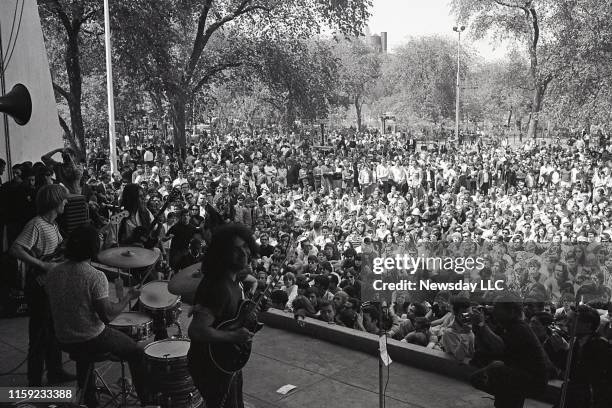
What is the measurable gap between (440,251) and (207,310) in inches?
356

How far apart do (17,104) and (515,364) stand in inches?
277

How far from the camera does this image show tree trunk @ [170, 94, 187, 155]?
20.4m

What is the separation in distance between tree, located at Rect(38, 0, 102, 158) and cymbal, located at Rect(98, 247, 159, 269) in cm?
1383

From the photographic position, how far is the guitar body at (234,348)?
10.6 ft

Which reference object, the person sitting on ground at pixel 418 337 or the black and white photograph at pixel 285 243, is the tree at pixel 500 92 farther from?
the person sitting on ground at pixel 418 337

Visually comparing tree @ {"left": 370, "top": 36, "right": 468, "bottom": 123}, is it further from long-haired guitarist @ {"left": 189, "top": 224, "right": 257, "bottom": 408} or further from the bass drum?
long-haired guitarist @ {"left": 189, "top": 224, "right": 257, "bottom": 408}

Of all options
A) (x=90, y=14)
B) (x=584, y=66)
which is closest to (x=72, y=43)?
(x=90, y=14)

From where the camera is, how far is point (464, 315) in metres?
5.54

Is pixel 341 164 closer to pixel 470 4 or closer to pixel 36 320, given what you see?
pixel 470 4

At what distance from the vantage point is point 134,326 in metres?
4.56

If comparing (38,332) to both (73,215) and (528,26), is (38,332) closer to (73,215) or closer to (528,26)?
(73,215)

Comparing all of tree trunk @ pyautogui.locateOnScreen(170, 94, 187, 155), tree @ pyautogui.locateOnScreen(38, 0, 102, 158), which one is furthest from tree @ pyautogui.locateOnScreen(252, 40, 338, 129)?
tree @ pyautogui.locateOnScreen(38, 0, 102, 158)

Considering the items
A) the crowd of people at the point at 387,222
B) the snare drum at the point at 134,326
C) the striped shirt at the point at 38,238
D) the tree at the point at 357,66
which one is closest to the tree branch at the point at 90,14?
the crowd of people at the point at 387,222

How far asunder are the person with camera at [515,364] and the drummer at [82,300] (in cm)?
245
